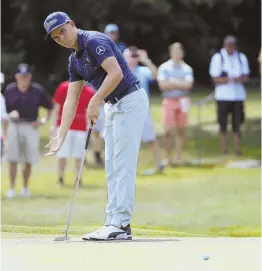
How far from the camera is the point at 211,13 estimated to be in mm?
32219

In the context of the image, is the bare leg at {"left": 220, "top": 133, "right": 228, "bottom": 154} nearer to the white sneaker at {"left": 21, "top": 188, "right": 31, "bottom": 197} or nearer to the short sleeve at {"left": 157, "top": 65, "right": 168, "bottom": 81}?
the short sleeve at {"left": 157, "top": 65, "right": 168, "bottom": 81}

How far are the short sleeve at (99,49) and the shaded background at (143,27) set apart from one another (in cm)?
1853

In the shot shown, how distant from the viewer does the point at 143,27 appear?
30.5 metres

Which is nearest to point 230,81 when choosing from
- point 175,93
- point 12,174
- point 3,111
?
point 175,93

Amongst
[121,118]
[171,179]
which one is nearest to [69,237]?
[121,118]

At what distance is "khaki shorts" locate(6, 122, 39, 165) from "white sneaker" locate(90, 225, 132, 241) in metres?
6.47

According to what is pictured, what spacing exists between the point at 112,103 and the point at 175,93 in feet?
28.9

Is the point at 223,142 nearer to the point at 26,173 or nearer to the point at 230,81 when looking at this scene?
the point at 230,81

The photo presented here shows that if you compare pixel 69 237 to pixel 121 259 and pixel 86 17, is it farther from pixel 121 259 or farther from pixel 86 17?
pixel 86 17

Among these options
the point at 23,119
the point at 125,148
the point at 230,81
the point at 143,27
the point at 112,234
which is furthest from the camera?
the point at 143,27

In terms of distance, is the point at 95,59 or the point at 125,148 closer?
the point at 95,59

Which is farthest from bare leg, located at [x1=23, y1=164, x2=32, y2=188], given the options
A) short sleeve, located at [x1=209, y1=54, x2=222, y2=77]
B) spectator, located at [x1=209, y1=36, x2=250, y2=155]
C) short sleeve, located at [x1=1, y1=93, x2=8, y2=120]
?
short sleeve, located at [x1=209, y1=54, x2=222, y2=77]

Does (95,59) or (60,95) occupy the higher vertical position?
(60,95)

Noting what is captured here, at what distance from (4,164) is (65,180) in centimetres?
217
